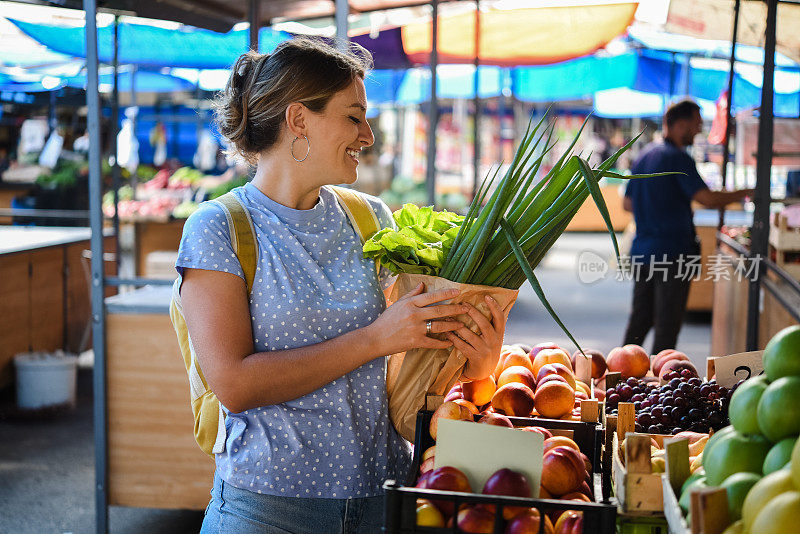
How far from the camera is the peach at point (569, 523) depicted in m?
1.34

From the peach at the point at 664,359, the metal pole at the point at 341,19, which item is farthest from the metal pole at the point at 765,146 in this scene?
the metal pole at the point at 341,19

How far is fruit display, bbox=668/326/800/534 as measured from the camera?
3.59 ft

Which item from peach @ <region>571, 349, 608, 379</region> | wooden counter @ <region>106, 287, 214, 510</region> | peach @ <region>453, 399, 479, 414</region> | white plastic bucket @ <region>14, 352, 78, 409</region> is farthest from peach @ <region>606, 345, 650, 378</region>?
white plastic bucket @ <region>14, 352, 78, 409</region>

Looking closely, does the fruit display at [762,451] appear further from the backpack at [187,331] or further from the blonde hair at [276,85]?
the blonde hair at [276,85]

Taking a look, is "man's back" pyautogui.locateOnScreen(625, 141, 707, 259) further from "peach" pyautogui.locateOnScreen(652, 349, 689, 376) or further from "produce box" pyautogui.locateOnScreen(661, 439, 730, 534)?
"produce box" pyautogui.locateOnScreen(661, 439, 730, 534)

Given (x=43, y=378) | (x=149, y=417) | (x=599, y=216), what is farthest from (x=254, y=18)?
(x=599, y=216)

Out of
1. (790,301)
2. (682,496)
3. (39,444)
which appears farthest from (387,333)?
(39,444)

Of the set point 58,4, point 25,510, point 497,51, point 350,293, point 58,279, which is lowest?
point 25,510

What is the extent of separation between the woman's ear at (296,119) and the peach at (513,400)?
0.76 metres

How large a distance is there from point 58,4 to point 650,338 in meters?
5.58

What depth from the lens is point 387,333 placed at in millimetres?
1583

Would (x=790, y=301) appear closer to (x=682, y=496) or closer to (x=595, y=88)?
(x=682, y=496)

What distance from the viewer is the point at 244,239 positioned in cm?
165

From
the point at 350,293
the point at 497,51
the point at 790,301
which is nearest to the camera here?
the point at 350,293
